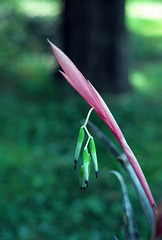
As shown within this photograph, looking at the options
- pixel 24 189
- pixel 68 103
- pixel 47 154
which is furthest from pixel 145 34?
pixel 24 189

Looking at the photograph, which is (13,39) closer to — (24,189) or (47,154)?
(47,154)

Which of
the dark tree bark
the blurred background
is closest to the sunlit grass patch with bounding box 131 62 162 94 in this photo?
the blurred background

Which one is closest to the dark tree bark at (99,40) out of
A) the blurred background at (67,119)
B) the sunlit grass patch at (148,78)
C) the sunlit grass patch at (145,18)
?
the blurred background at (67,119)

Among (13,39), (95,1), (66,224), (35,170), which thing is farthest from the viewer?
(13,39)

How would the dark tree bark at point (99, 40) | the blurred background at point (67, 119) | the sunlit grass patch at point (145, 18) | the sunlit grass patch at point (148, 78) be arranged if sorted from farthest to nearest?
the sunlit grass patch at point (145, 18) < the sunlit grass patch at point (148, 78) < the dark tree bark at point (99, 40) < the blurred background at point (67, 119)

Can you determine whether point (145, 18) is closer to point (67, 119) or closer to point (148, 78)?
point (148, 78)

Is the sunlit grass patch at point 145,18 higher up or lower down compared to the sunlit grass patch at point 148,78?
higher up

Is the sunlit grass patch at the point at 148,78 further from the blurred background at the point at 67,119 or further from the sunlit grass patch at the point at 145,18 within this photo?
the sunlit grass patch at the point at 145,18

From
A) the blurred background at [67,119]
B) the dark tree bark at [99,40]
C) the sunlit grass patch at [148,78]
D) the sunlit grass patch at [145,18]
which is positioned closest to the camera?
the blurred background at [67,119]
